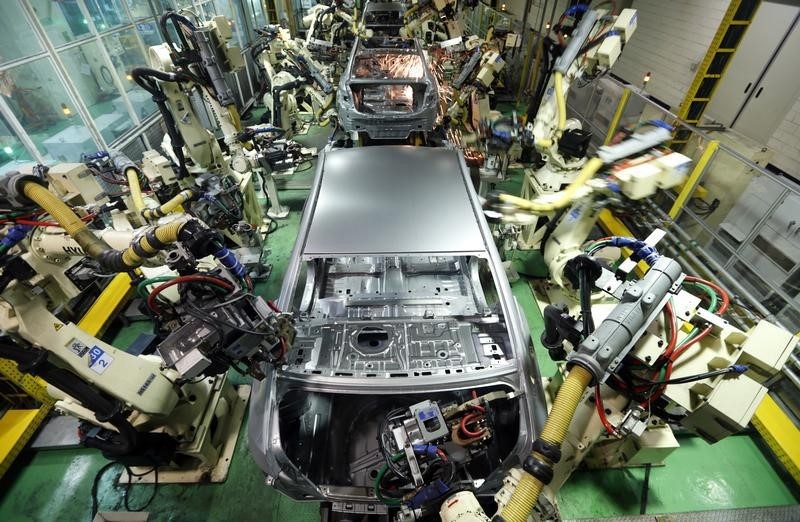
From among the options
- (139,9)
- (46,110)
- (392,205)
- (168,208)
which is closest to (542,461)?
(392,205)

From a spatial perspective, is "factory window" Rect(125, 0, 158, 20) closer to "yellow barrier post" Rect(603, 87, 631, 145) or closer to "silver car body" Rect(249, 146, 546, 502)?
"silver car body" Rect(249, 146, 546, 502)

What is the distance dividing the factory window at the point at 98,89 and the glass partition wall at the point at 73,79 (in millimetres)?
12

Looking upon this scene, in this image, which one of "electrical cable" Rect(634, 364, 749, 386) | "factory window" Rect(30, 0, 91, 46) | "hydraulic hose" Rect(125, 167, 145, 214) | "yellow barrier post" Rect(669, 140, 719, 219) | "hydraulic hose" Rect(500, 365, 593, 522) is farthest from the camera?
"factory window" Rect(30, 0, 91, 46)

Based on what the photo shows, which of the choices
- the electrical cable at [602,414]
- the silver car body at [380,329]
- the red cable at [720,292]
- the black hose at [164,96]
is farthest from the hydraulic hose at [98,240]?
the red cable at [720,292]

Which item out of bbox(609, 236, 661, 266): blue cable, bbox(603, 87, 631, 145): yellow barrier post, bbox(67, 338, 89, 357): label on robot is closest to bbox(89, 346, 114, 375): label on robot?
bbox(67, 338, 89, 357): label on robot

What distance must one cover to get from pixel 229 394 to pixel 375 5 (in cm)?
964

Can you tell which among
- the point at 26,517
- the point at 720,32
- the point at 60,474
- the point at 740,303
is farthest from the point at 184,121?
the point at 720,32

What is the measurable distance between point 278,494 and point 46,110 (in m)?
5.11

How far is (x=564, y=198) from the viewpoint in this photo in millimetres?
1675

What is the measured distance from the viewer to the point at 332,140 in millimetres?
4406

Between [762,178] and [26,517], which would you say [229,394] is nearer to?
[26,517]

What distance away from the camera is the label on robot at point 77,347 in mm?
1924

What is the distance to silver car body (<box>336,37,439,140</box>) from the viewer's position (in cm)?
423

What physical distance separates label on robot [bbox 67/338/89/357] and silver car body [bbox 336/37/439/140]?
10.9 feet
